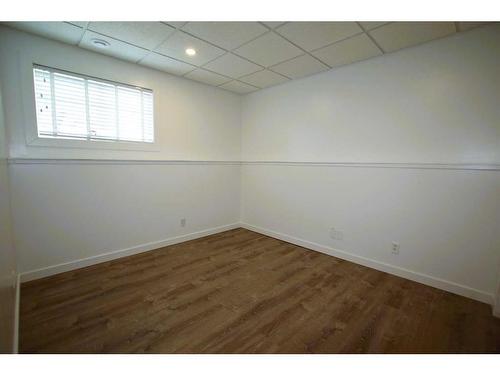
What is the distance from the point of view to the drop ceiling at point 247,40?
1968mm

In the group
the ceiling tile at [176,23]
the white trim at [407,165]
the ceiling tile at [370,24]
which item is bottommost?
the white trim at [407,165]

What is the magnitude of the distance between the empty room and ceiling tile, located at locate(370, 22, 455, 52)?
0.02m

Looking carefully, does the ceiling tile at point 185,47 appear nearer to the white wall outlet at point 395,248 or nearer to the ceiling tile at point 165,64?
the ceiling tile at point 165,64

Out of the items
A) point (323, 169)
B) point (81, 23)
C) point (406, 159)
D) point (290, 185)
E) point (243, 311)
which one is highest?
point (81, 23)

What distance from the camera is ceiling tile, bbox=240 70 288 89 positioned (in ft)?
10.2

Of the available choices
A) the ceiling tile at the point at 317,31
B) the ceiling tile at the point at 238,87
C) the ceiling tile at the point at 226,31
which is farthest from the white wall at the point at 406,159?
the ceiling tile at the point at 226,31

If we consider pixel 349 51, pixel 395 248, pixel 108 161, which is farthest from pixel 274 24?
pixel 395 248

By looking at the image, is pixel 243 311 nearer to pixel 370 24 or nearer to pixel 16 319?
pixel 16 319

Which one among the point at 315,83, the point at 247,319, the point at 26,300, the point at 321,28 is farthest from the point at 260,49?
the point at 26,300

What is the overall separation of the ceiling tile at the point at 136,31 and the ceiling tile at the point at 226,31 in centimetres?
23

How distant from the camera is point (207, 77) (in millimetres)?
3248

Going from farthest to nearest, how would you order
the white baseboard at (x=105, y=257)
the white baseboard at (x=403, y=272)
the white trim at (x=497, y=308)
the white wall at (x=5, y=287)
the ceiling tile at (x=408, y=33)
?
the white baseboard at (x=105, y=257) → the white baseboard at (x=403, y=272) → the ceiling tile at (x=408, y=33) → the white trim at (x=497, y=308) → the white wall at (x=5, y=287)

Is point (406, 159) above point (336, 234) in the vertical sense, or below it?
above

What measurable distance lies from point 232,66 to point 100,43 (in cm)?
146
